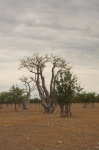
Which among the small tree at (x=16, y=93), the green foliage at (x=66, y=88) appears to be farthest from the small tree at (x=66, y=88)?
the small tree at (x=16, y=93)

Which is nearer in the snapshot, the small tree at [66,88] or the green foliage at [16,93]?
the small tree at [66,88]

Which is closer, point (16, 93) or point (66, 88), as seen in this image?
point (66, 88)

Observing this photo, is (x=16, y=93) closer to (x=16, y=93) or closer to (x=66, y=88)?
(x=16, y=93)

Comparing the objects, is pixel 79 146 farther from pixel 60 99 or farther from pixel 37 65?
pixel 37 65

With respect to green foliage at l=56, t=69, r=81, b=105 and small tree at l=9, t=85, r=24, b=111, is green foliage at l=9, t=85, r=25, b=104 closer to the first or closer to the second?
small tree at l=9, t=85, r=24, b=111

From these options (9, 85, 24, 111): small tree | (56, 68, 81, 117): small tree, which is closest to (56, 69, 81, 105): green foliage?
(56, 68, 81, 117): small tree

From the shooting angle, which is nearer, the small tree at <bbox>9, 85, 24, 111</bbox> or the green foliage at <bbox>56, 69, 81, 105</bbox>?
the green foliage at <bbox>56, 69, 81, 105</bbox>

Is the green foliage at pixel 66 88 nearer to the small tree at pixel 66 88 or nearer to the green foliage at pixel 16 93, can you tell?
the small tree at pixel 66 88

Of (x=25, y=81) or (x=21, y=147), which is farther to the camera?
(x=25, y=81)

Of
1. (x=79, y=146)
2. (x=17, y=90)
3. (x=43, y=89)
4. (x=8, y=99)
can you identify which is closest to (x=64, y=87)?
(x=43, y=89)

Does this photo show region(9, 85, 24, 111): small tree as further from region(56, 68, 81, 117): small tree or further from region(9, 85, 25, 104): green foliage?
region(56, 68, 81, 117): small tree

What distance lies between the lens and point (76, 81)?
46719mm

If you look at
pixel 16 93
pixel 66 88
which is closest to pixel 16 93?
pixel 16 93

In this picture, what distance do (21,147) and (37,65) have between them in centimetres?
4420
